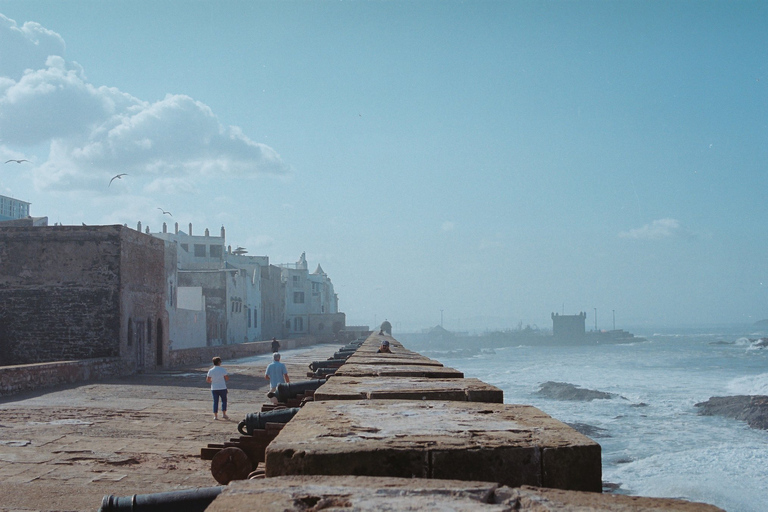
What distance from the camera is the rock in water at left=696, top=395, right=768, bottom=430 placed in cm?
2599

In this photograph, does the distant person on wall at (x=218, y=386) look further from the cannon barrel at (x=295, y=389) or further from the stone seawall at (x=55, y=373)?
the stone seawall at (x=55, y=373)

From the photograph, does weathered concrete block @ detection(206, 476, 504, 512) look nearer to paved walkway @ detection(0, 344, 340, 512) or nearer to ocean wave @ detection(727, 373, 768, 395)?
paved walkway @ detection(0, 344, 340, 512)

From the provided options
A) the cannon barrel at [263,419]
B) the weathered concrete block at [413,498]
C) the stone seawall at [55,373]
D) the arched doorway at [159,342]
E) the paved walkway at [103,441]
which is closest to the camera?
the weathered concrete block at [413,498]

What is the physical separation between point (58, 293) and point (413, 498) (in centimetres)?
2029

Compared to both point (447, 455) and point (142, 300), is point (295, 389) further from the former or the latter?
point (142, 300)

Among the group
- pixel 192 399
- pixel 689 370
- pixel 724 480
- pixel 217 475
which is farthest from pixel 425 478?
pixel 689 370

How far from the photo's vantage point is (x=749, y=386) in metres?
43.6

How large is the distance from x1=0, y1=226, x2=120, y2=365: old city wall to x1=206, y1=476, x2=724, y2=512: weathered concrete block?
19.2m

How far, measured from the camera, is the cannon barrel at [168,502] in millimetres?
2570

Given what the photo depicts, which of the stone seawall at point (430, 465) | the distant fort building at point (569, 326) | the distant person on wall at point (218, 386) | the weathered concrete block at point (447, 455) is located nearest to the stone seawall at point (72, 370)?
the distant person on wall at point (218, 386)

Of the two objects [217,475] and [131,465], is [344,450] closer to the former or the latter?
[217,475]

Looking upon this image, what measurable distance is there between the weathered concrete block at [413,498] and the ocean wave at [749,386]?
43.1 metres

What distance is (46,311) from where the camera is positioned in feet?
64.5

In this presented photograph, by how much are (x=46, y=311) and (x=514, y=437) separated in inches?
788
